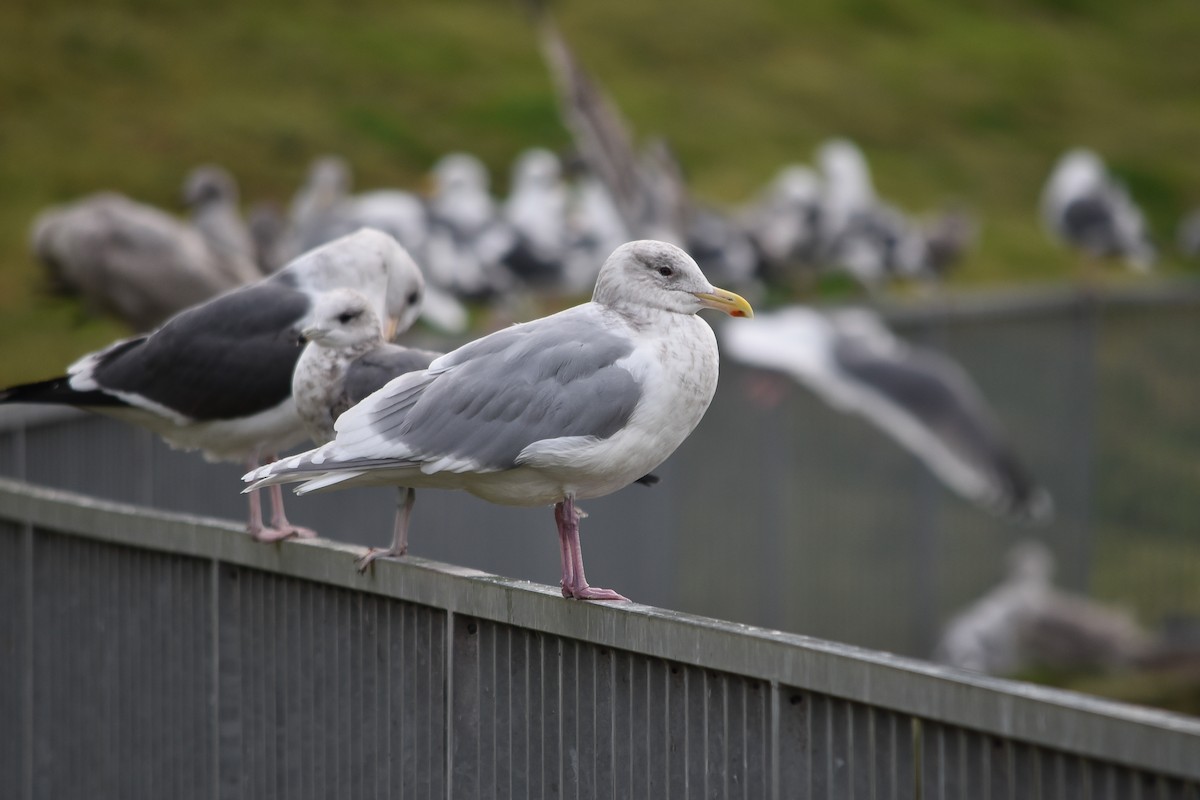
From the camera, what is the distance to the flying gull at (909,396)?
27.6 ft

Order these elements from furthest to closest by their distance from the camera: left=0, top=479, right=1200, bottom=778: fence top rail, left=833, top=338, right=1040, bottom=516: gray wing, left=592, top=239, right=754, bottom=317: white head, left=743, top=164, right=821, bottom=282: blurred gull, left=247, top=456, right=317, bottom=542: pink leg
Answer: left=743, top=164, right=821, bottom=282: blurred gull → left=833, top=338, right=1040, bottom=516: gray wing → left=247, top=456, right=317, bottom=542: pink leg → left=592, top=239, right=754, bottom=317: white head → left=0, top=479, right=1200, bottom=778: fence top rail

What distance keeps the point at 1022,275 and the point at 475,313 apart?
9484 mm

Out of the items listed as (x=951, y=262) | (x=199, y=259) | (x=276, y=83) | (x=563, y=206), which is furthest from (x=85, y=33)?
(x=199, y=259)

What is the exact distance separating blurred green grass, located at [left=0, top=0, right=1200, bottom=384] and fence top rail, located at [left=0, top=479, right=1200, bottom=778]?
978 cm

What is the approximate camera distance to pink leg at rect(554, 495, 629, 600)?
324cm

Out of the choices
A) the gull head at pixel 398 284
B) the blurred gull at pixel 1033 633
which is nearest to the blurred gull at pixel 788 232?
the blurred gull at pixel 1033 633

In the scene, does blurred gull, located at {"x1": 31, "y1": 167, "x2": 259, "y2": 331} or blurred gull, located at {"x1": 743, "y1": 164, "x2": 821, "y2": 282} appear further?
blurred gull, located at {"x1": 743, "y1": 164, "x2": 821, "y2": 282}

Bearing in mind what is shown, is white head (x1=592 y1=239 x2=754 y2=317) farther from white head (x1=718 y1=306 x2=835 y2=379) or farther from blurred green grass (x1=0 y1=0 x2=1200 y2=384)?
blurred green grass (x1=0 y1=0 x2=1200 y2=384)

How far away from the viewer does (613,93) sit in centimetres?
2864

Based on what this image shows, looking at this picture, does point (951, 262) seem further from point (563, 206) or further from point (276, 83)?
point (276, 83)

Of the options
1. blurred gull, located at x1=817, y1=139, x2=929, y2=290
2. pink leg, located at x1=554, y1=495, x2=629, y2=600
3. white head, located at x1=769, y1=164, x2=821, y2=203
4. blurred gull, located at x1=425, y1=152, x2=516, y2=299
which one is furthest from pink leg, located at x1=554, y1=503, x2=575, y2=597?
white head, located at x1=769, y1=164, x2=821, y2=203

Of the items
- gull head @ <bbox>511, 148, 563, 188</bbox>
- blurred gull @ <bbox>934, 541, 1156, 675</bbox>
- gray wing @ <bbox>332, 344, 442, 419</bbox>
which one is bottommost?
gray wing @ <bbox>332, 344, 442, 419</bbox>

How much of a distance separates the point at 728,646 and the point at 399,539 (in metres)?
1.21

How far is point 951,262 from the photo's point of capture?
19.5m
